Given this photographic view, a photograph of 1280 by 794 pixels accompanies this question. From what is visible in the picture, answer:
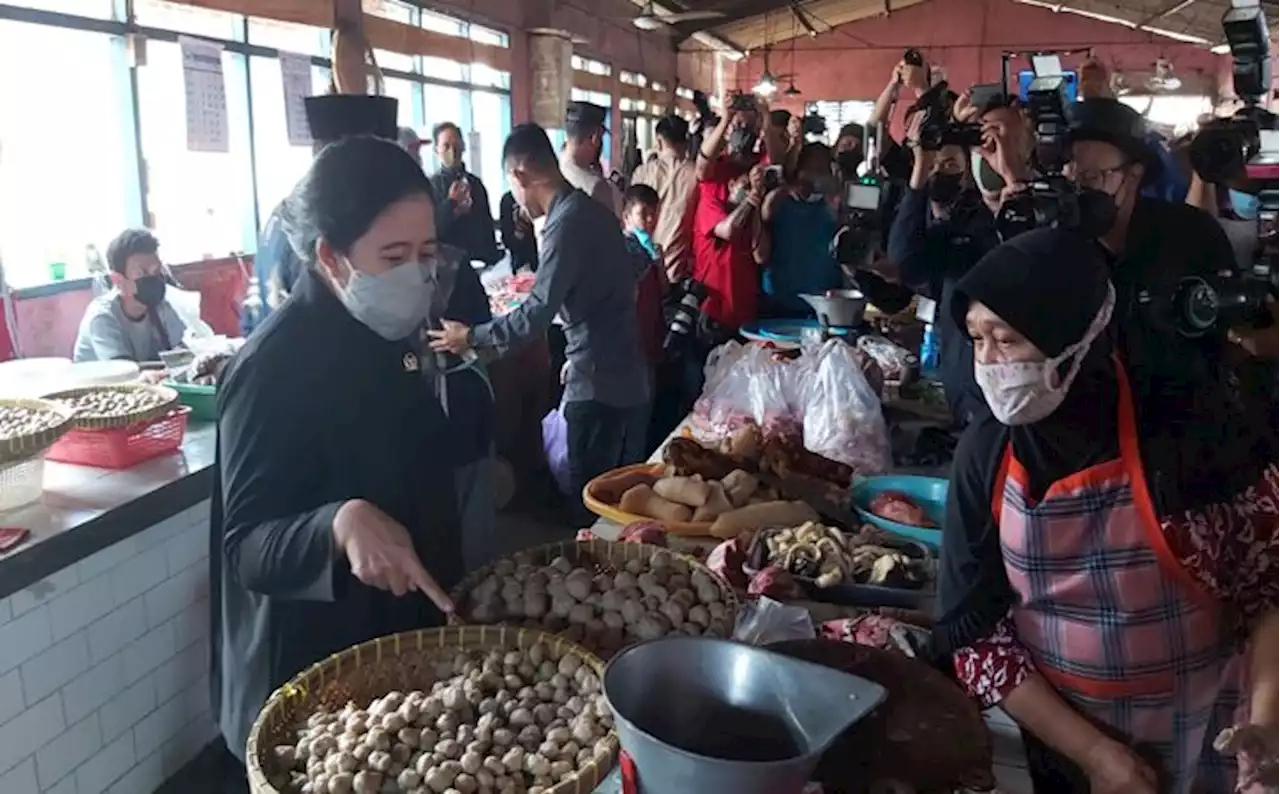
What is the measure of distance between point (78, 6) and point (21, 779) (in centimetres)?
302

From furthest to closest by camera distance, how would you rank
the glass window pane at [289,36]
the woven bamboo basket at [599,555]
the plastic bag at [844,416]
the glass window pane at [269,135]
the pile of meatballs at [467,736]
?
the glass window pane at [269,135] < the glass window pane at [289,36] < the plastic bag at [844,416] < the woven bamboo basket at [599,555] < the pile of meatballs at [467,736]

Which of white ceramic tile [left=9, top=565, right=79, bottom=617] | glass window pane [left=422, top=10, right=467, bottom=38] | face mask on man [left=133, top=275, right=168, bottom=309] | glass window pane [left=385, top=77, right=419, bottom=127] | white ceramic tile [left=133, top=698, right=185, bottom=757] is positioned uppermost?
glass window pane [left=422, top=10, right=467, bottom=38]

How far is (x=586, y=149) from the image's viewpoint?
3.88 metres

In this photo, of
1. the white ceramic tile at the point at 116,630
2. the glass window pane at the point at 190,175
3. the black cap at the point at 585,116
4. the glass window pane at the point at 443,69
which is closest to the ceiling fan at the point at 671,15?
the glass window pane at the point at 443,69

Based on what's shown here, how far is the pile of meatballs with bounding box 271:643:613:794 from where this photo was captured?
3.45ft

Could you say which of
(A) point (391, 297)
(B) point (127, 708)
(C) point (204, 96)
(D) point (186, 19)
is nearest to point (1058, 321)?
(A) point (391, 297)

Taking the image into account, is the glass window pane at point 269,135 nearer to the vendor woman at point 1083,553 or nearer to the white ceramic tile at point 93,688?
the white ceramic tile at point 93,688

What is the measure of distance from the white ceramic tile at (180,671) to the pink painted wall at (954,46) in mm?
14292

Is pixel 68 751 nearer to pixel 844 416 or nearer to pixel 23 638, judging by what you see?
pixel 23 638

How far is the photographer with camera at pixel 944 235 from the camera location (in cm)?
248

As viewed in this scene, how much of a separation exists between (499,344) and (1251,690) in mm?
2265

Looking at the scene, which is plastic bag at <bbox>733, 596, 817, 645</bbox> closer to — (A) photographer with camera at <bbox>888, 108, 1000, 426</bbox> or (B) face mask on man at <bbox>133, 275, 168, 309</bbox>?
(A) photographer with camera at <bbox>888, 108, 1000, 426</bbox>

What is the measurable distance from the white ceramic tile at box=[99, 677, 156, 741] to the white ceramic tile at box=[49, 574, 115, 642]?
21cm

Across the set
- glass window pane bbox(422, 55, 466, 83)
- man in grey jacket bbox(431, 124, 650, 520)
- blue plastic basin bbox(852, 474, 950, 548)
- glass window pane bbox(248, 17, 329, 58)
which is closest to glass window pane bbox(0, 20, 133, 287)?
glass window pane bbox(248, 17, 329, 58)
